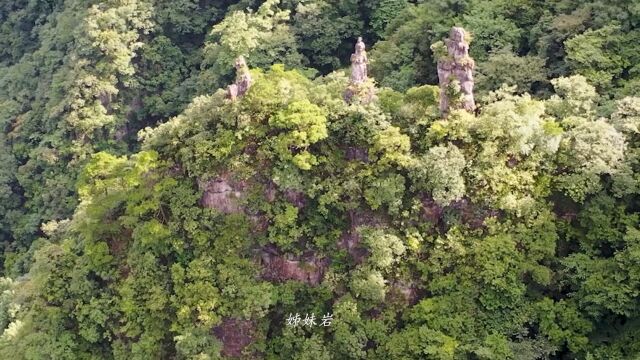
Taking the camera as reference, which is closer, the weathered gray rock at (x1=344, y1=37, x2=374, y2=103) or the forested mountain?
the forested mountain

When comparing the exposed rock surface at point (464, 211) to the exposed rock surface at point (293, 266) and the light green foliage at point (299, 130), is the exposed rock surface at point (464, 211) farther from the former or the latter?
the light green foliage at point (299, 130)

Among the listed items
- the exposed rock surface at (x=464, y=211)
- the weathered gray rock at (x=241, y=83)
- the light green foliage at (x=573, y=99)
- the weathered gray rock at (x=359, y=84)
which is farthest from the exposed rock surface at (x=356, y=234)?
the light green foliage at (x=573, y=99)

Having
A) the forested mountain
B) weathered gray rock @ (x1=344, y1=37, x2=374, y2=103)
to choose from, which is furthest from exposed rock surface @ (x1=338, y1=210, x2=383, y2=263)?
weathered gray rock @ (x1=344, y1=37, x2=374, y2=103)

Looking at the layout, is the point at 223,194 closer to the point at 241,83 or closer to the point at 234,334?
the point at 241,83

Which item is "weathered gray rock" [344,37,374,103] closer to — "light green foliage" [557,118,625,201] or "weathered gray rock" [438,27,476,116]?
"weathered gray rock" [438,27,476,116]

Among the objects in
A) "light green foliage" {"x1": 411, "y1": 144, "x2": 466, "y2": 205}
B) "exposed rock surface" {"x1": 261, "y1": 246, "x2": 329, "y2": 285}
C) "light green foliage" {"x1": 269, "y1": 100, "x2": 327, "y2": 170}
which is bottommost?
"exposed rock surface" {"x1": 261, "y1": 246, "x2": 329, "y2": 285}

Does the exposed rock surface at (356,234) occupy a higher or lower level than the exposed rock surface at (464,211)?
lower
